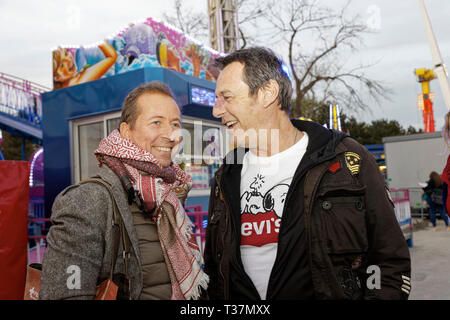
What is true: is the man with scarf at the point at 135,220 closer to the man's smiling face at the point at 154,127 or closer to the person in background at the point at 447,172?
the man's smiling face at the point at 154,127

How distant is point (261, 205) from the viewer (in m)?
2.06

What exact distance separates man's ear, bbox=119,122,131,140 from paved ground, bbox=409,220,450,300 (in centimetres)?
487

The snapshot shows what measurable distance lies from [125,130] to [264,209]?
93cm

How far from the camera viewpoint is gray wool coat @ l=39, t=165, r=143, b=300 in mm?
1637

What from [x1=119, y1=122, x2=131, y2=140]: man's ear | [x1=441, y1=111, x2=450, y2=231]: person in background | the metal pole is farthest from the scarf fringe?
the metal pole

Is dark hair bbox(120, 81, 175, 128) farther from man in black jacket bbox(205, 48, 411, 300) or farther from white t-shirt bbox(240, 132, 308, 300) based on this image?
white t-shirt bbox(240, 132, 308, 300)

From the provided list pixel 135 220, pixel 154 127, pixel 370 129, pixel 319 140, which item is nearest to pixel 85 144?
pixel 154 127

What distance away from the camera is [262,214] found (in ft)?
6.70

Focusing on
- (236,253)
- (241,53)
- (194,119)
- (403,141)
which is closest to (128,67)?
(194,119)

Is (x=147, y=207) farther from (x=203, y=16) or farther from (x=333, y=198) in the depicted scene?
(x=203, y=16)

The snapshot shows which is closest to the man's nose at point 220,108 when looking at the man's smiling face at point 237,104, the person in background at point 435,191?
the man's smiling face at point 237,104

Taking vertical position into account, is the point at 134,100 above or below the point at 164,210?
above

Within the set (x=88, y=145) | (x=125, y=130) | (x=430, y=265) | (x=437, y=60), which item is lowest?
(x=430, y=265)

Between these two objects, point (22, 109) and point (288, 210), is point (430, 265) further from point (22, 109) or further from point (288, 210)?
point (22, 109)
